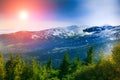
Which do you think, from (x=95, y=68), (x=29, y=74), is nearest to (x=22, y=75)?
(x=29, y=74)

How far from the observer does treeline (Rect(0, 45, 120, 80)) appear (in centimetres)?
1705

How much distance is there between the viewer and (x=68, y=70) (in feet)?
86.9

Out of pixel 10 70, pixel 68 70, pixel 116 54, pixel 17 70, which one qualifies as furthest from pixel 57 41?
pixel 116 54

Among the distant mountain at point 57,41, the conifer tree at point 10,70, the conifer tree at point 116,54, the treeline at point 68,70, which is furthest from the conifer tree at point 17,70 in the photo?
the distant mountain at point 57,41

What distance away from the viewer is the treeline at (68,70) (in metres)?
17.0

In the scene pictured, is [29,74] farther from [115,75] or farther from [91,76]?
[115,75]

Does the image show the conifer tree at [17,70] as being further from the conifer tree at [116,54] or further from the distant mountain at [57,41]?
the distant mountain at [57,41]

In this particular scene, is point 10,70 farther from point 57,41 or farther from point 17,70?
point 57,41

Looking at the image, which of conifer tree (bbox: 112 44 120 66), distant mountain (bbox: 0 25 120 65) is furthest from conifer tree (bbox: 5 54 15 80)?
distant mountain (bbox: 0 25 120 65)

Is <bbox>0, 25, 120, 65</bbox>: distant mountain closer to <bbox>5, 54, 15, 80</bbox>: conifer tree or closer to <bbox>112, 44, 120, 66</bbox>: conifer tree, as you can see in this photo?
<bbox>5, 54, 15, 80</bbox>: conifer tree

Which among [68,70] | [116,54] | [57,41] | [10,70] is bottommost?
[57,41]

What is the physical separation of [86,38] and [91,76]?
129827 millimetres

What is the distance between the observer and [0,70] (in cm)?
2378

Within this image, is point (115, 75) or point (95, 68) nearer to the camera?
point (115, 75)
